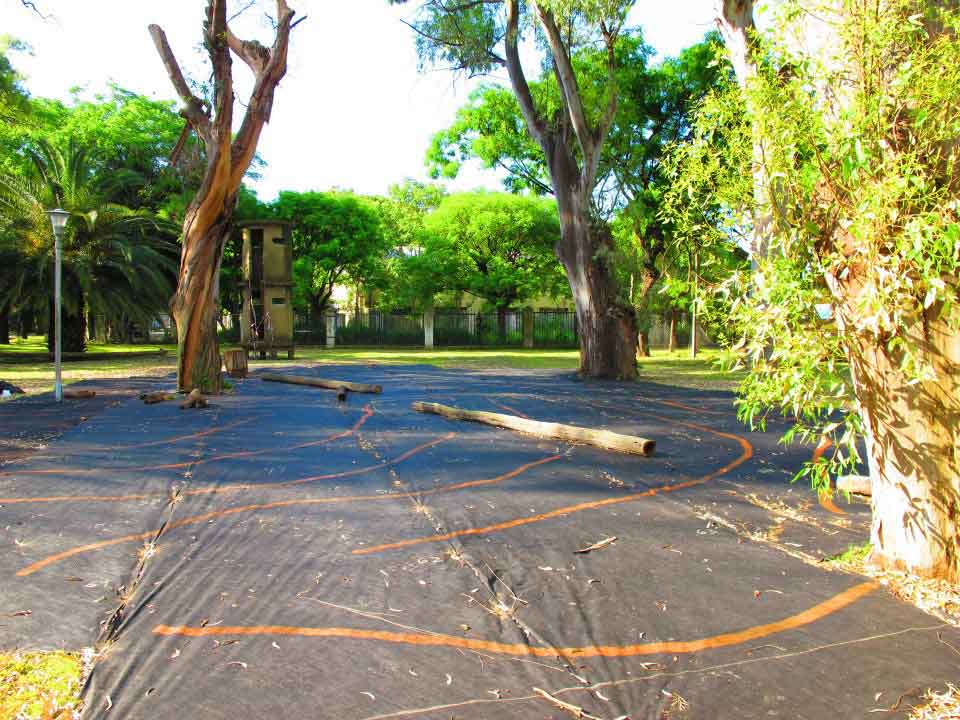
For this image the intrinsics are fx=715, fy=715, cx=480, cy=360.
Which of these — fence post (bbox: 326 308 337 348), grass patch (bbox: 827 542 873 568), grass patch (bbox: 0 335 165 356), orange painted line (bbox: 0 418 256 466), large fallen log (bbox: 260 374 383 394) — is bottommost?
grass patch (bbox: 827 542 873 568)

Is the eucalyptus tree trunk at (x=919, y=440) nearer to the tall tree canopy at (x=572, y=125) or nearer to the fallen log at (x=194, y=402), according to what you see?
the fallen log at (x=194, y=402)

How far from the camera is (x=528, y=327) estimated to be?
32.1 m

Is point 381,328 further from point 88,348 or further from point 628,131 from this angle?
point 628,131

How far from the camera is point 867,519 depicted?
13.6ft

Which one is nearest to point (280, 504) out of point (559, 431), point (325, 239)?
point (559, 431)

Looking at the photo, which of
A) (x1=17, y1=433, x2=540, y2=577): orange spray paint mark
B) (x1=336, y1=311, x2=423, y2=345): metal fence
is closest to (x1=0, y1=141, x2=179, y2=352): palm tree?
(x1=336, y1=311, x2=423, y2=345): metal fence

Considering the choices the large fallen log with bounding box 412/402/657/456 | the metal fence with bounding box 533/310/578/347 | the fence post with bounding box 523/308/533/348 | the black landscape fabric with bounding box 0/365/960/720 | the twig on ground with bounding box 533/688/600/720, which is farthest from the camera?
the metal fence with bounding box 533/310/578/347

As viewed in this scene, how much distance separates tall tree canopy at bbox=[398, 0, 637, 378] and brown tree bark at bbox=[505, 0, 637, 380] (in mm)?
19

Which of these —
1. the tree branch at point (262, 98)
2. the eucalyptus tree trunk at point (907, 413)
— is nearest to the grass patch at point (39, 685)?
the eucalyptus tree trunk at point (907, 413)

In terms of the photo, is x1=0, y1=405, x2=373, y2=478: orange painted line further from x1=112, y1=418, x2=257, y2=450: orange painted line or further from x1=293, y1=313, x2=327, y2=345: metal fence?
x1=293, y1=313, x2=327, y2=345: metal fence

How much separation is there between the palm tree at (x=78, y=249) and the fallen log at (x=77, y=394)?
10.3 metres

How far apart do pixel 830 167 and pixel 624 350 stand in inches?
444

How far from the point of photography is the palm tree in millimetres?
19406

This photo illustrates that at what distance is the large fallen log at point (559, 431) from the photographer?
5938 mm
